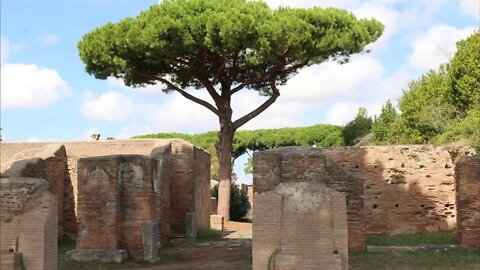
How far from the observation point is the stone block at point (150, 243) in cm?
1026

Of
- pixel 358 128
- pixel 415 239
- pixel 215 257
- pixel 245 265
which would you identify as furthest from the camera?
pixel 358 128

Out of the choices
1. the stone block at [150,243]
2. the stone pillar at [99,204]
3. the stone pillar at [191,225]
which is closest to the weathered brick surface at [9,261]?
the stone pillar at [99,204]

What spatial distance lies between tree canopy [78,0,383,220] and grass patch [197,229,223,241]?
8.76ft

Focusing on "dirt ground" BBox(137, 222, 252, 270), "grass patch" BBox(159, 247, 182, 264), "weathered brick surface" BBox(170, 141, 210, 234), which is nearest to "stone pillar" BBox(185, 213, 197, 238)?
"weathered brick surface" BBox(170, 141, 210, 234)

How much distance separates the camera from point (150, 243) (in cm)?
1032

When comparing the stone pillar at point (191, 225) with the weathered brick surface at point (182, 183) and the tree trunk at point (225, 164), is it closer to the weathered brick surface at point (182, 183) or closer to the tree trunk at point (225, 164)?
the weathered brick surface at point (182, 183)

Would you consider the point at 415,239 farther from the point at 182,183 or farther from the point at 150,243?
the point at 182,183

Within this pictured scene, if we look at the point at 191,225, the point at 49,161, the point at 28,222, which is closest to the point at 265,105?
the point at 191,225

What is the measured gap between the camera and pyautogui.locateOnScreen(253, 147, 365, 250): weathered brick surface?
32.1ft

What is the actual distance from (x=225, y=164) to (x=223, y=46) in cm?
358

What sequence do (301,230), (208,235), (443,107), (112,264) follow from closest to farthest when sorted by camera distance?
(301,230), (112,264), (208,235), (443,107)

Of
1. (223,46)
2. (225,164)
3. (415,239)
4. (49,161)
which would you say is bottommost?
(415,239)

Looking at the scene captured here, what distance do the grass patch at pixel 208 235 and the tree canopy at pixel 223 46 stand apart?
2.67 metres

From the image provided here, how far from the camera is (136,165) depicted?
10.6 m
